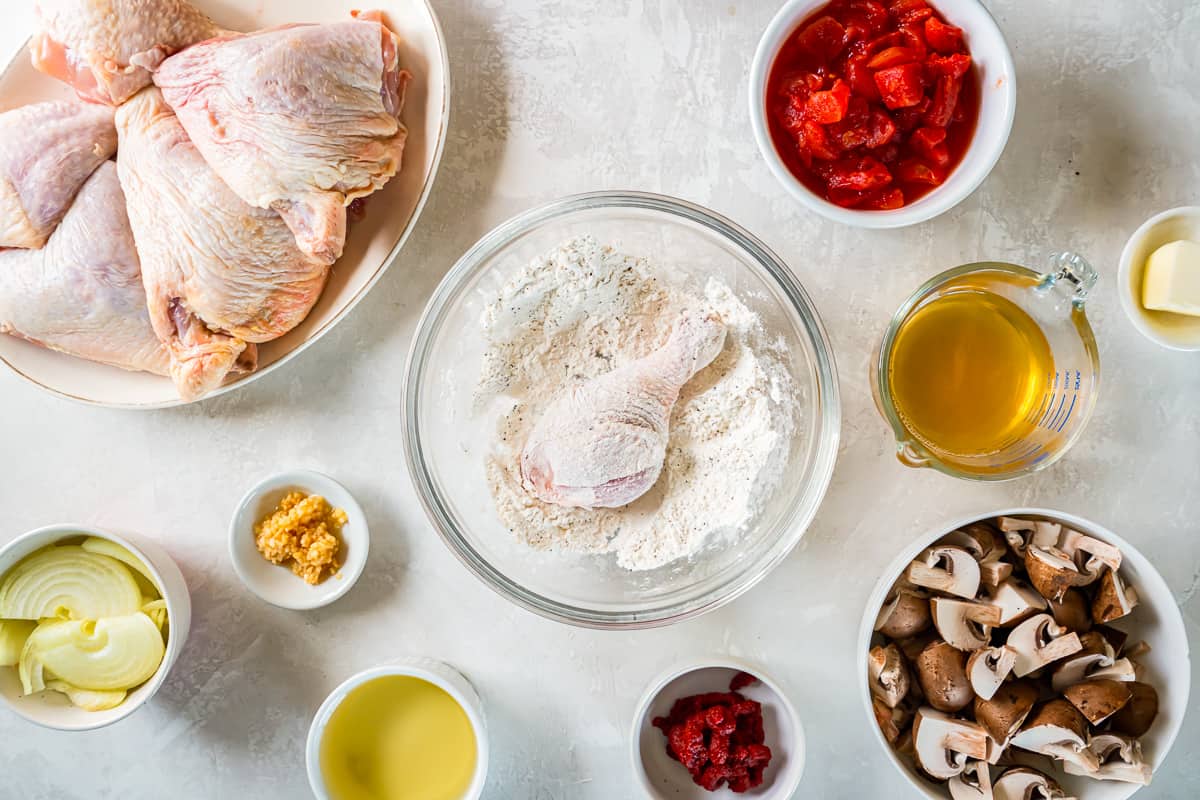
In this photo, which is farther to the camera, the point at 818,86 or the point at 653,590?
the point at 653,590

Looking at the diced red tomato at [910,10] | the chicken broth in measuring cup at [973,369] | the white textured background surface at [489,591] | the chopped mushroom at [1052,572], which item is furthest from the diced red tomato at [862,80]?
the chopped mushroom at [1052,572]

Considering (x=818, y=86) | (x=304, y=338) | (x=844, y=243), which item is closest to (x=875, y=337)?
(x=844, y=243)

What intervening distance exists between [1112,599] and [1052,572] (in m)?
0.14

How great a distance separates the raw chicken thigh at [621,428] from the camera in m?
1.25

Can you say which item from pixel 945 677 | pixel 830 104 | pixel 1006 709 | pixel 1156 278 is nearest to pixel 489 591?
pixel 945 677

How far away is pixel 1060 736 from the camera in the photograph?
1284 millimetres

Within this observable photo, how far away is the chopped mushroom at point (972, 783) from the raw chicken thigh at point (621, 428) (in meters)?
0.72

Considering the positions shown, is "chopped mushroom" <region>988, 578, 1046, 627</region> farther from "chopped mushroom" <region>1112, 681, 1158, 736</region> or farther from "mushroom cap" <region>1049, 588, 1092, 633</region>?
"chopped mushroom" <region>1112, 681, 1158, 736</region>

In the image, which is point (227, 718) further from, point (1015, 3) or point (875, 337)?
point (1015, 3)

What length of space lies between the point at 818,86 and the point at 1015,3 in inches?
18.1

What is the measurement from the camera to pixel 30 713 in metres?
1.32

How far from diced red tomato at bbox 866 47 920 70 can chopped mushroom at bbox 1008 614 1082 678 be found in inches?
36.2

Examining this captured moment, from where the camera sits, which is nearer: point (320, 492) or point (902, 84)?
point (902, 84)

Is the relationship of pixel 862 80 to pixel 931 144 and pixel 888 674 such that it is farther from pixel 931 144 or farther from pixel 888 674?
pixel 888 674
